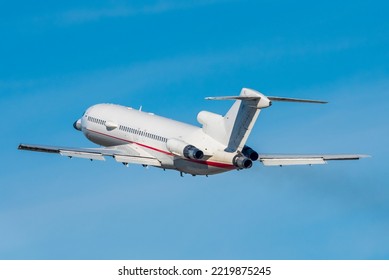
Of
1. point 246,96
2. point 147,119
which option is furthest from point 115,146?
point 246,96

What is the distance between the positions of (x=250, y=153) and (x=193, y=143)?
3693mm

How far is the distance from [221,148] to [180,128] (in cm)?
467

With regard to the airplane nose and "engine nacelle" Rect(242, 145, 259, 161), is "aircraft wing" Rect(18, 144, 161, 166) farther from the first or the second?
the airplane nose

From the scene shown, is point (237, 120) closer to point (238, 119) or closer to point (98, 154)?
point (238, 119)

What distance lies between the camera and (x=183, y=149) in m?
66.5

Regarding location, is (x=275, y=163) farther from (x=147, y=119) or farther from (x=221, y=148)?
(x=147, y=119)

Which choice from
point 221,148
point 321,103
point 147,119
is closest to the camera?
point 321,103

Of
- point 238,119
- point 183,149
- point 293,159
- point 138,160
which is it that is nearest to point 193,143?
point 183,149

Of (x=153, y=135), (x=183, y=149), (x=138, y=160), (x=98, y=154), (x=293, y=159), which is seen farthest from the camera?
(x=153, y=135)

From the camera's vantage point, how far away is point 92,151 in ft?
227

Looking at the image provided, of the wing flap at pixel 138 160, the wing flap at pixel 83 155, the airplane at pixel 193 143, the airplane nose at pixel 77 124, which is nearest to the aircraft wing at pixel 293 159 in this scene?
the airplane at pixel 193 143

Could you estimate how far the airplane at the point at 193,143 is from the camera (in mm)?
64250

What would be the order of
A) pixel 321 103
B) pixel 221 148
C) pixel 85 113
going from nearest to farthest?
pixel 321 103, pixel 221 148, pixel 85 113

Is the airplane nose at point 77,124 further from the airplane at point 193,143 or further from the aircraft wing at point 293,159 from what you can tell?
the aircraft wing at point 293,159
